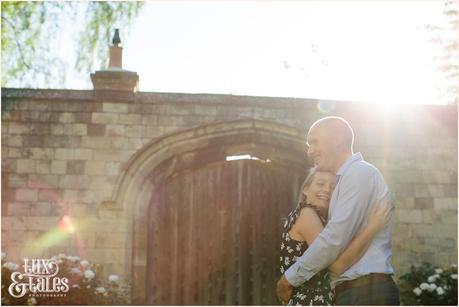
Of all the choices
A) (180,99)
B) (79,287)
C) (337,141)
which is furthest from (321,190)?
(180,99)

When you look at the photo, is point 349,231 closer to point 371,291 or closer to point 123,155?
point 371,291

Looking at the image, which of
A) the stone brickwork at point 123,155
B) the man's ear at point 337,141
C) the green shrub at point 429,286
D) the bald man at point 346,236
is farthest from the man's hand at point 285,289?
the green shrub at point 429,286

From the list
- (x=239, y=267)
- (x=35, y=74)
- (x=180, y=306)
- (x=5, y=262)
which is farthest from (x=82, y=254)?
(x=35, y=74)

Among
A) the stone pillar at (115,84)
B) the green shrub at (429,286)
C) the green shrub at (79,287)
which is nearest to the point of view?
the green shrub at (79,287)

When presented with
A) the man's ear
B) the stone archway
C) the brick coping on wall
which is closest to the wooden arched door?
the stone archway

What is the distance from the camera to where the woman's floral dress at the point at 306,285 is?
243cm

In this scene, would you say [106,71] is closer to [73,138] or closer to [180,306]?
[73,138]

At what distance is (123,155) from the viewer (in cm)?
648

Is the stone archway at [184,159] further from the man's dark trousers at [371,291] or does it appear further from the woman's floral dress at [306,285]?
the man's dark trousers at [371,291]

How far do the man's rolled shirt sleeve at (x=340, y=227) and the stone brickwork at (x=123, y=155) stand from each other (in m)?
4.27

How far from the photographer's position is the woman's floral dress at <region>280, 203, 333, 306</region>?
2434mm

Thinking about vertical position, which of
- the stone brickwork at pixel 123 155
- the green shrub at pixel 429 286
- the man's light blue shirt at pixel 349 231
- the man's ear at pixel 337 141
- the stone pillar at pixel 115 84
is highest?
the stone pillar at pixel 115 84

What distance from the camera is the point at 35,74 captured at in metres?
8.30

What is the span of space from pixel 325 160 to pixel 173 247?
14.5 feet
